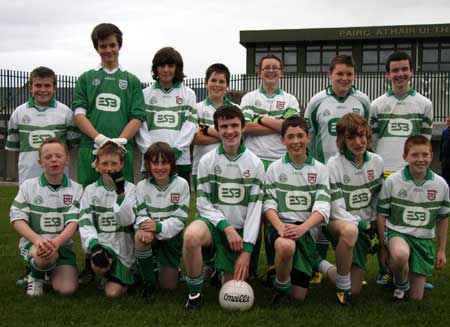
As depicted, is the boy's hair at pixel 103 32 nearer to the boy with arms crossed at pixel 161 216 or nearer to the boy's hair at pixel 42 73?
the boy's hair at pixel 42 73

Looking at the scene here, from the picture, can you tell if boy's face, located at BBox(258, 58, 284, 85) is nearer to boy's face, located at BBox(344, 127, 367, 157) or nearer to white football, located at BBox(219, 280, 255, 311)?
boy's face, located at BBox(344, 127, 367, 157)

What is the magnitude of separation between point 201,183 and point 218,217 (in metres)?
0.33

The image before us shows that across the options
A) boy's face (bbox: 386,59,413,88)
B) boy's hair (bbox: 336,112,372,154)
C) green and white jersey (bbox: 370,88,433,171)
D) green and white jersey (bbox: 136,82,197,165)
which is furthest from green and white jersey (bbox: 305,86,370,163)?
green and white jersey (bbox: 136,82,197,165)

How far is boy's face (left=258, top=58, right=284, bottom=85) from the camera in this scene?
17.4 ft

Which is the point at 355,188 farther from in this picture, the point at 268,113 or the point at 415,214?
the point at 268,113

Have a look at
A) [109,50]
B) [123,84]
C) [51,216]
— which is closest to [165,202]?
[51,216]

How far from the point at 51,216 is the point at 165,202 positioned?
3.21 feet

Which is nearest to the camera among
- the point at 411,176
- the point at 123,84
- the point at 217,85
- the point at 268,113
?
the point at 411,176

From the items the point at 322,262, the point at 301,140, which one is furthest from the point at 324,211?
the point at 322,262

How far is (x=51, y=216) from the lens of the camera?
15.6 ft

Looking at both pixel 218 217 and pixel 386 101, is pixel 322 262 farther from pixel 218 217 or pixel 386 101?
pixel 386 101

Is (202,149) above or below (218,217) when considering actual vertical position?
above

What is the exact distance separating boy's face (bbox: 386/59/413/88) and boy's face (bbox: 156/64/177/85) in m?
2.02

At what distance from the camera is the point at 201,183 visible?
15.1 ft
